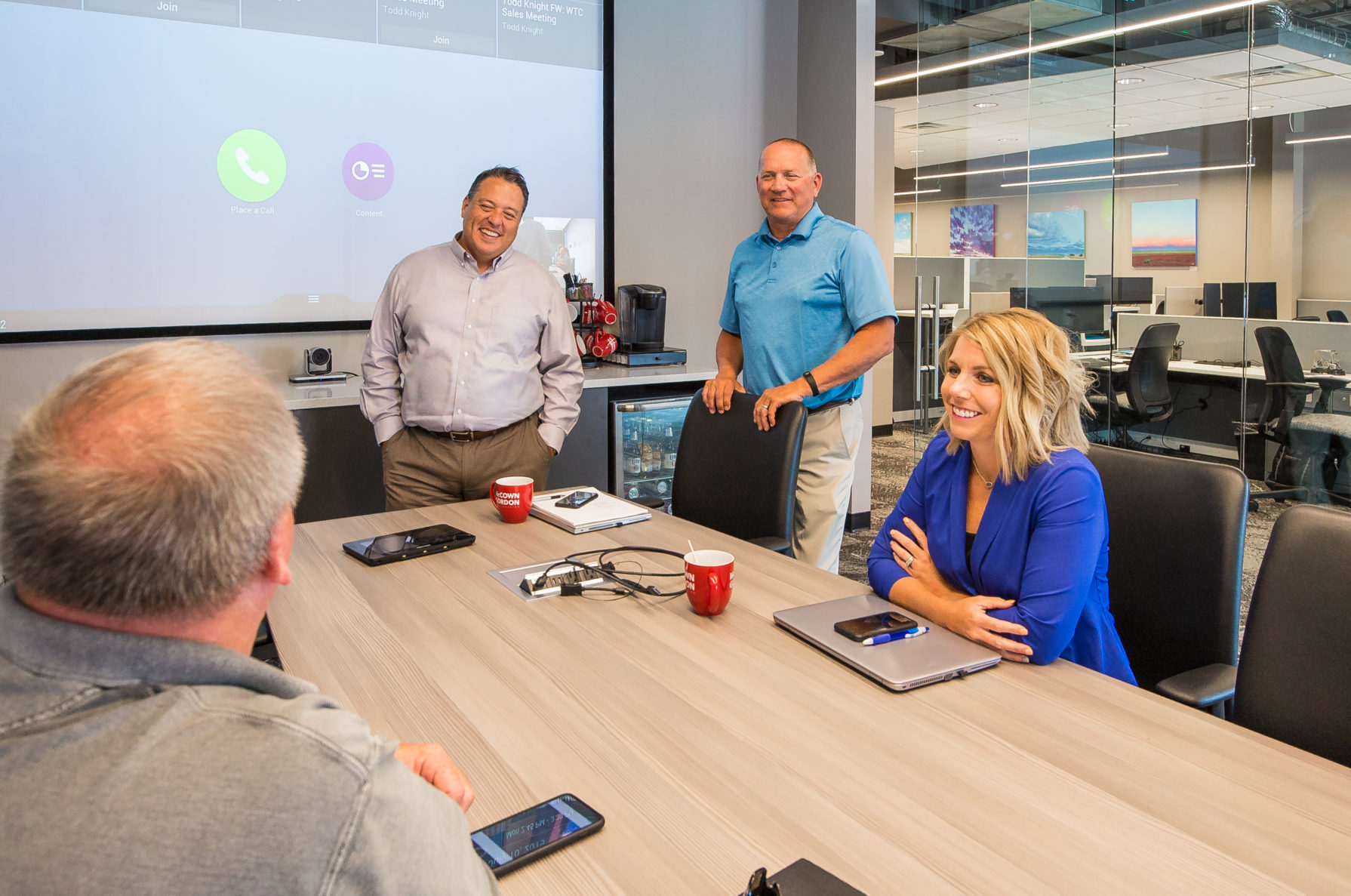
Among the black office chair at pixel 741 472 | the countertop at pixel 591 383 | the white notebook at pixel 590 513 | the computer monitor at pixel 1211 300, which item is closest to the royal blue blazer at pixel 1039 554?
the black office chair at pixel 741 472

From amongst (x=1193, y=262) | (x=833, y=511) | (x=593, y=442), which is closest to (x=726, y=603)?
(x=833, y=511)

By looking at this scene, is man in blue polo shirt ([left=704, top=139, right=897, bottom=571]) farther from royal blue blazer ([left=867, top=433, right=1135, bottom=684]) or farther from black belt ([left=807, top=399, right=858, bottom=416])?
royal blue blazer ([left=867, top=433, right=1135, bottom=684])

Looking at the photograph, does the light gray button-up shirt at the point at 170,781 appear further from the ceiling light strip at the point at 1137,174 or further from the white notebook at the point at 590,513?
the ceiling light strip at the point at 1137,174

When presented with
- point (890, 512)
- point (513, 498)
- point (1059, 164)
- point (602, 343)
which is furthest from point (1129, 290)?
point (513, 498)

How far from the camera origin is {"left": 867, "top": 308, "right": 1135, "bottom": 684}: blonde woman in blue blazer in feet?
4.62

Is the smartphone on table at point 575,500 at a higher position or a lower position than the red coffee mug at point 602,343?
lower

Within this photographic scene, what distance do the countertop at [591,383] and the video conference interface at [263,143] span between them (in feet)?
1.18

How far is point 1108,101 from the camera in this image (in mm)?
4125

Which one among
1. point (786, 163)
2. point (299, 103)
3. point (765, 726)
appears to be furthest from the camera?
point (299, 103)

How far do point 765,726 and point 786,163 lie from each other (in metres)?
2.04

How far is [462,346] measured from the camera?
272 centimetres

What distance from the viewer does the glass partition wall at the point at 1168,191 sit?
141 inches

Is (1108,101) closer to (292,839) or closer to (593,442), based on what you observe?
(593,442)

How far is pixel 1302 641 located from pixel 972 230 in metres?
4.16
